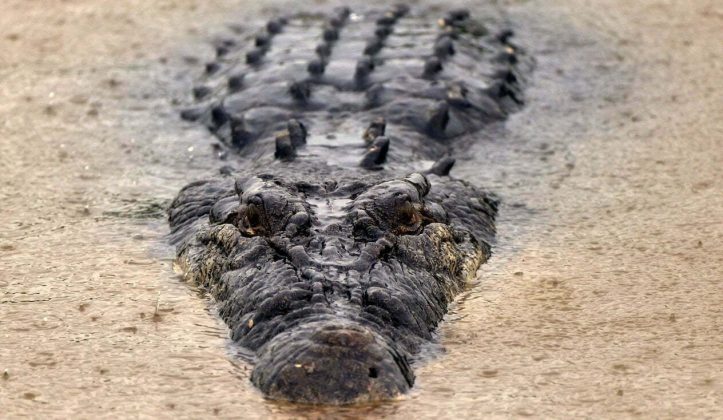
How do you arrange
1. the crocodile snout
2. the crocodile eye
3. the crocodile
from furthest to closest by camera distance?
the crocodile eye < the crocodile < the crocodile snout

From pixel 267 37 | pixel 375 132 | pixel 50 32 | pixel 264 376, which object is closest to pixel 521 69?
pixel 267 37

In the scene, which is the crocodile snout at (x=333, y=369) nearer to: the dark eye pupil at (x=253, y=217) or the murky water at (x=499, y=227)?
the murky water at (x=499, y=227)

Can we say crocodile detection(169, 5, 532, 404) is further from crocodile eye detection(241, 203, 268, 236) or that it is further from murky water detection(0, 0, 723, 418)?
murky water detection(0, 0, 723, 418)

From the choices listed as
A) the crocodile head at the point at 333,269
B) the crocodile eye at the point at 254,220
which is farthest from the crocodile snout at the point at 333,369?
the crocodile eye at the point at 254,220

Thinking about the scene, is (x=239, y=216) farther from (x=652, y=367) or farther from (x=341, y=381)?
(x=652, y=367)

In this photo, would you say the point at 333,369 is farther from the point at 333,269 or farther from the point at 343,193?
the point at 343,193

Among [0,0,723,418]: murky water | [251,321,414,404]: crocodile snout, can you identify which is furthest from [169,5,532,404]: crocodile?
[0,0,723,418]: murky water
